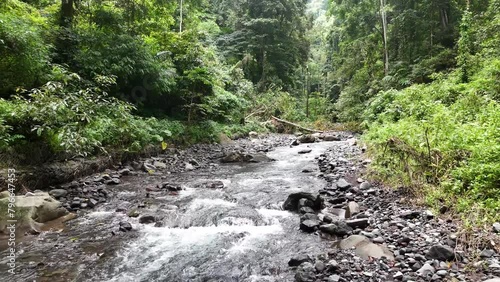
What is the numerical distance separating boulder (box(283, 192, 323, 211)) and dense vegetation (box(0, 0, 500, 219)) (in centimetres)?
182

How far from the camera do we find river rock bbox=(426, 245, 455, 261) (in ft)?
11.7

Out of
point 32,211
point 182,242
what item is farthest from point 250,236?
point 32,211

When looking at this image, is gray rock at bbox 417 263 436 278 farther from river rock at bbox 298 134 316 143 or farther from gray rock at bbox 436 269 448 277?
river rock at bbox 298 134 316 143

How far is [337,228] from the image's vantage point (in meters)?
4.88

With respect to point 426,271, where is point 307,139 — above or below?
below

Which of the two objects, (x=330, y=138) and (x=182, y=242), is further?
(x=330, y=138)

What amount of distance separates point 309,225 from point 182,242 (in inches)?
85.7

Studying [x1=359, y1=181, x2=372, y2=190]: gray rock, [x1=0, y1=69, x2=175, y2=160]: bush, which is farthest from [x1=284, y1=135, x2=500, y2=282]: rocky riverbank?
[x1=0, y1=69, x2=175, y2=160]: bush

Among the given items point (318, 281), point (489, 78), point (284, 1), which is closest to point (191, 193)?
point (318, 281)

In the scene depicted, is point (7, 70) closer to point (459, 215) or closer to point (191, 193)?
point (191, 193)

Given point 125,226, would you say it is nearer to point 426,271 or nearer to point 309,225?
point 309,225

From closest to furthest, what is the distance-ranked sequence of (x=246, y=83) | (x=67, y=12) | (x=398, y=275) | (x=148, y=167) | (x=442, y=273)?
(x=442, y=273) < (x=398, y=275) < (x=148, y=167) < (x=67, y=12) < (x=246, y=83)

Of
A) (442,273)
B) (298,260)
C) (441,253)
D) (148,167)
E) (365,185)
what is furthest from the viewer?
(148,167)

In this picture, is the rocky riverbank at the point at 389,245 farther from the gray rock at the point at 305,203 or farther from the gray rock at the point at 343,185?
the gray rock at the point at 343,185
